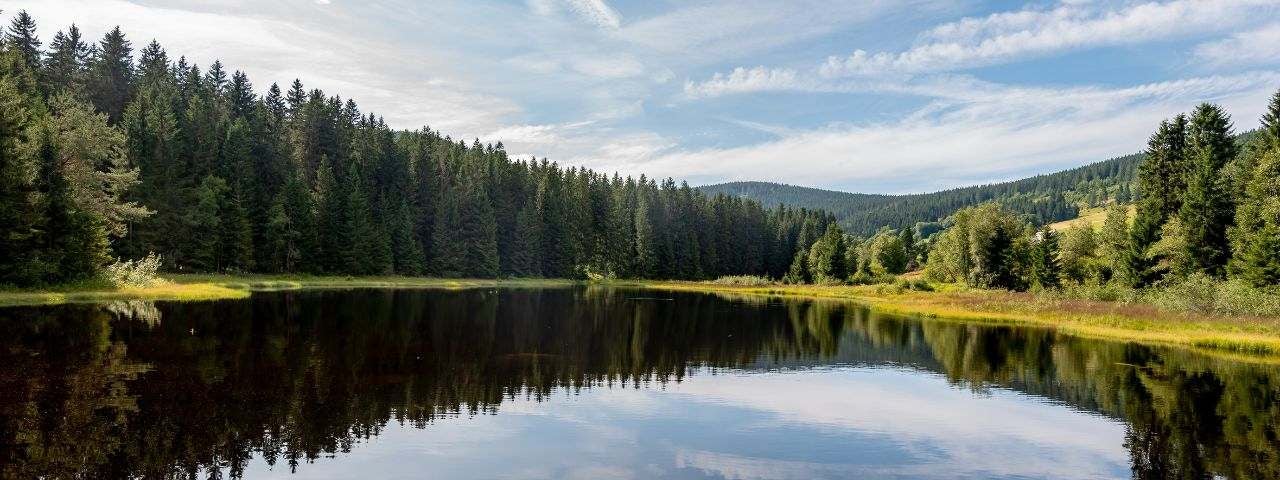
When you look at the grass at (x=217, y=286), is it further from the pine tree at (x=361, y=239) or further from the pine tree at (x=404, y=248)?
the pine tree at (x=404, y=248)

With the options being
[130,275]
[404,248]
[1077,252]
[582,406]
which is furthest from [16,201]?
[1077,252]

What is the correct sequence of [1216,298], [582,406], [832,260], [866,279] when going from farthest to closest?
[866,279]
[832,260]
[1216,298]
[582,406]

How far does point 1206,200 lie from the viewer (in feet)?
193

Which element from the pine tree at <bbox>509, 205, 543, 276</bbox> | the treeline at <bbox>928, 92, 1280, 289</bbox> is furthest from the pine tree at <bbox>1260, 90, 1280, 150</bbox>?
the pine tree at <bbox>509, 205, 543, 276</bbox>

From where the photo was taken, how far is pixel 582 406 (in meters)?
22.4

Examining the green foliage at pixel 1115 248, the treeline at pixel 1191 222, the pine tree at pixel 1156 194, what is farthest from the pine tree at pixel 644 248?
the pine tree at pixel 1156 194

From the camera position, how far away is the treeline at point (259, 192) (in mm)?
49969

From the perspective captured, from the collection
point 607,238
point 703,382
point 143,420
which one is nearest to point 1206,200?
point 703,382

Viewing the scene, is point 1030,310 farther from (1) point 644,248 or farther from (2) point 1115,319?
(1) point 644,248

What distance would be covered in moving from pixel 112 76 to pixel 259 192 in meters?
28.7

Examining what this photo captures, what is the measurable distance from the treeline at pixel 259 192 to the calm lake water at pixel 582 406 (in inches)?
557

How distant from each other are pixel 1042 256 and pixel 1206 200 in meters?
27.1

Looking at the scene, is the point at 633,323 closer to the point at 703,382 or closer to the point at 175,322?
the point at 703,382

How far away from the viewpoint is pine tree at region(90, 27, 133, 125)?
94.7 meters
